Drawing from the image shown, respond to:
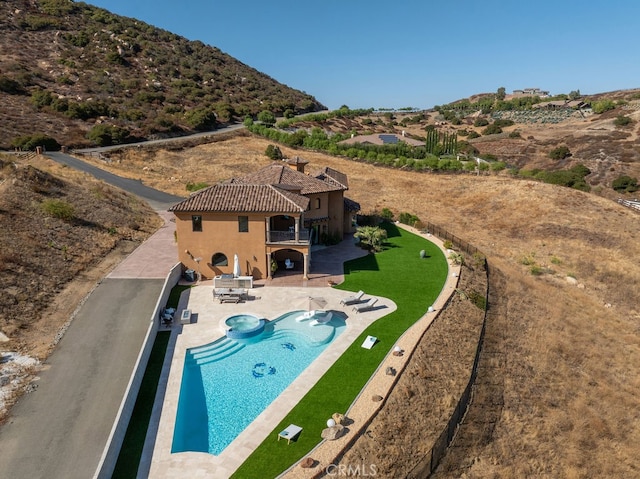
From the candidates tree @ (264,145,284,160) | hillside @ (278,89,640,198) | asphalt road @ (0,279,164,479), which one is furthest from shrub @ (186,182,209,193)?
hillside @ (278,89,640,198)

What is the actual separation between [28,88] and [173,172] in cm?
4270

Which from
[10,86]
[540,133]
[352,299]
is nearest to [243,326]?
[352,299]

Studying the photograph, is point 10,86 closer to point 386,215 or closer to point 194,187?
point 194,187

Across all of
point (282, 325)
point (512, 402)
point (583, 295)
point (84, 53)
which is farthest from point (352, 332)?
point (84, 53)

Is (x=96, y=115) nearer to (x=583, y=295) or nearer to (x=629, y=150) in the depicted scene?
(x=583, y=295)

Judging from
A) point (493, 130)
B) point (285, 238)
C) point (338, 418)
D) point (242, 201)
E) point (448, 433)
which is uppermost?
point (493, 130)

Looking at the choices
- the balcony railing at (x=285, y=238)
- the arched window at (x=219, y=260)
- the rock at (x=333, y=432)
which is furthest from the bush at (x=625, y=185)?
the rock at (x=333, y=432)

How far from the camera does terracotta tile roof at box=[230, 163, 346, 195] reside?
33.8 meters

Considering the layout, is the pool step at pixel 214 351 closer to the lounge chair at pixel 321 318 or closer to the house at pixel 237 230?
the lounge chair at pixel 321 318

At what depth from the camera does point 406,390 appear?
19156mm

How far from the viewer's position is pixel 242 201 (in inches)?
1138
